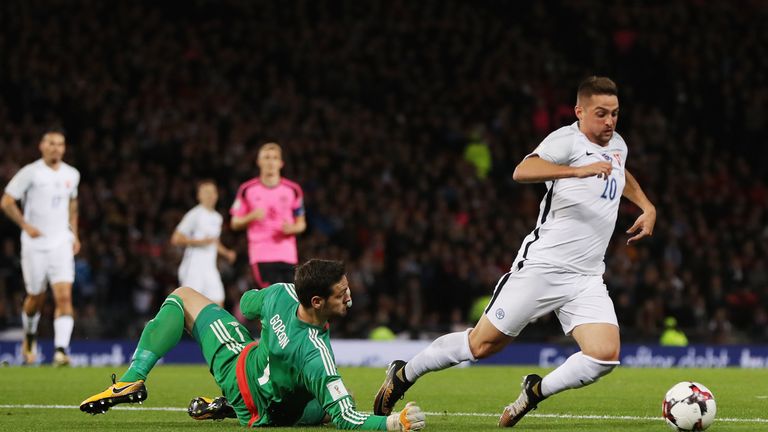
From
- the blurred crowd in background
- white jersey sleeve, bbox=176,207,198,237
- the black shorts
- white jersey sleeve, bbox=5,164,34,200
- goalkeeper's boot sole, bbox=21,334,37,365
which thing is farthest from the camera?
the blurred crowd in background

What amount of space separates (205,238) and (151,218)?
2990mm

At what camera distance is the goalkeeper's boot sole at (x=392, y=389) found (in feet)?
26.3

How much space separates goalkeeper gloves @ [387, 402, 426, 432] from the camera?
21.7 feet

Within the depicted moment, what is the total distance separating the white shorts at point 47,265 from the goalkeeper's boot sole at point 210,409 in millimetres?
6732

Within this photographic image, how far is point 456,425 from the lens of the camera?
7762mm

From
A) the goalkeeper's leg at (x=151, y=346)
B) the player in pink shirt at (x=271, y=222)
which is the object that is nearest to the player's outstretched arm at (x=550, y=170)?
the goalkeeper's leg at (x=151, y=346)

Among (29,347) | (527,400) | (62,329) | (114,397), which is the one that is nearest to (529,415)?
(527,400)

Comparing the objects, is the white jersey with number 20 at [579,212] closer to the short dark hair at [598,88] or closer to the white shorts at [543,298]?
the white shorts at [543,298]

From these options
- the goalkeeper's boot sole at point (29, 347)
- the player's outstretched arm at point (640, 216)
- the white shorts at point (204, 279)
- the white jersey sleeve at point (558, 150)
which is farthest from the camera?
the white shorts at point (204, 279)

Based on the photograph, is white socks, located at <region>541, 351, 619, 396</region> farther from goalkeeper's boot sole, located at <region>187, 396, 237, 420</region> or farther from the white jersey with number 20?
goalkeeper's boot sole, located at <region>187, 396, 237, 420</region>

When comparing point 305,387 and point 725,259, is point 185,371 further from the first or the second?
point 725,259

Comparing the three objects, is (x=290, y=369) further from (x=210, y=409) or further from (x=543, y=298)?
(x=543, y=298)

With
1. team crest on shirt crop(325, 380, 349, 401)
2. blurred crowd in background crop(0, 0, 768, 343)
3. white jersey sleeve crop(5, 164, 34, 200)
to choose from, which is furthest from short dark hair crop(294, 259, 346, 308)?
blurred crowd in background crop(0, 0, 768, 343)

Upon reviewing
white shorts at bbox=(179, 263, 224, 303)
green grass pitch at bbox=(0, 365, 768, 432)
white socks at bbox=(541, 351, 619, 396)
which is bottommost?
green grass pitch at bbox=(0, 365, 768, 432)
